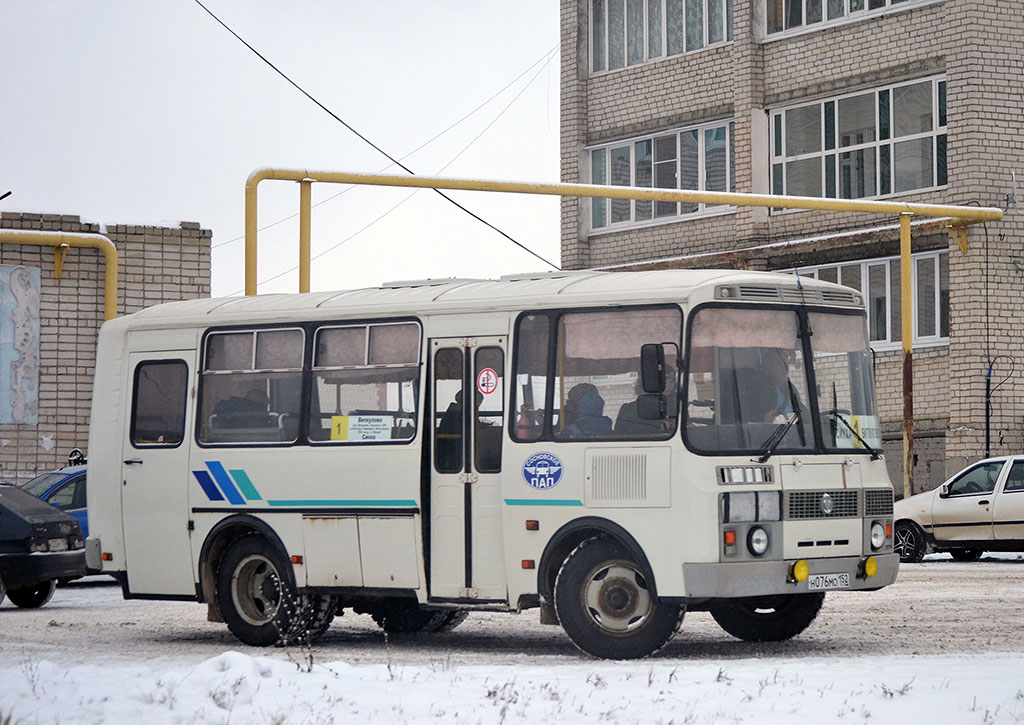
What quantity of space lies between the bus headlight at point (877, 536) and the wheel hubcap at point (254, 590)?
4.90 meters

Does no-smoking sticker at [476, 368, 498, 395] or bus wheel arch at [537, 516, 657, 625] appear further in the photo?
no-smoking sticker at [476, 368, 498, 395]

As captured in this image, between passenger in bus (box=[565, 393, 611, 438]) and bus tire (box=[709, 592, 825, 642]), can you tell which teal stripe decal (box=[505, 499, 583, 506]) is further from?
bus tire (box=[709, 592, 825, 642])

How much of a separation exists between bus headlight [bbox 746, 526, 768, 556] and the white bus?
0.02 metres

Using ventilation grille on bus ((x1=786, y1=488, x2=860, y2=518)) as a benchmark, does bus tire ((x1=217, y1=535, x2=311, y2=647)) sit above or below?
below

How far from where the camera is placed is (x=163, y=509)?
50.0 feet

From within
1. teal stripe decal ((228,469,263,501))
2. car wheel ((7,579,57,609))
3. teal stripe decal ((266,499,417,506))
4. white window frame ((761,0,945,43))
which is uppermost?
white window frame ((761,0,945,43))

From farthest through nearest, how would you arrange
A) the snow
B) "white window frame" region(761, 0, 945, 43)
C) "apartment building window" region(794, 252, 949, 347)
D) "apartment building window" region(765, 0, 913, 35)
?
1. "apartment building window" region(765, 0, 913, 35)
2. "white window frame" region(761, 0, 945, 43)
3. "apartment building window" region(794, 252, 949, 347)
4. the snow

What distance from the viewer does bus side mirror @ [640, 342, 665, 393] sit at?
12.3 metres

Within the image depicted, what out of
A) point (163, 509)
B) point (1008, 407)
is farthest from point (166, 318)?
point (1008, 407)

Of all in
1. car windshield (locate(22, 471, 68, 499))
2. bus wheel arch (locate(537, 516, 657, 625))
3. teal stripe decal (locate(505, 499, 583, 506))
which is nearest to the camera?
bus wheel arch (locate(537, 516, 657, 625))

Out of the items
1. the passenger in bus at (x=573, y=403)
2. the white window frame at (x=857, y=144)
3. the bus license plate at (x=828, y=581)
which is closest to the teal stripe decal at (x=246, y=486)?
the passenger in bus at (x=573, y=403)

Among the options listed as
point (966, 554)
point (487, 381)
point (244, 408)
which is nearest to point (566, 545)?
point (487, 381)

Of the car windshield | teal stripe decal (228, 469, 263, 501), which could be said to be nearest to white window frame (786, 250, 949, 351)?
the car windshield

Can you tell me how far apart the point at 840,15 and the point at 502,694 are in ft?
89.5
